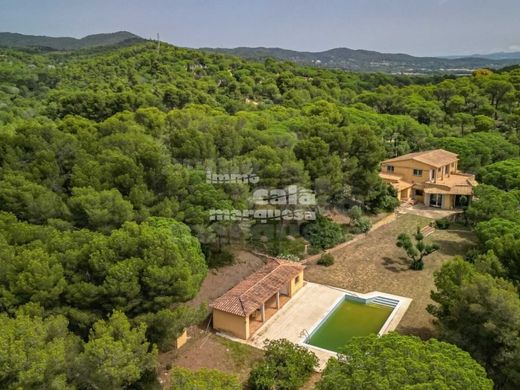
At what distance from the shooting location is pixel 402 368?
28.7ft

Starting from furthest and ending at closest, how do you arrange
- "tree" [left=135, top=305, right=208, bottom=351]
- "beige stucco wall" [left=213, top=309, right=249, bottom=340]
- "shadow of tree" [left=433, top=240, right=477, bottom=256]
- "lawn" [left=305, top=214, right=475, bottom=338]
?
1. "shadow of tree" [left=433, top=240, right=477, bottom=256]
2. "lawn" [left=305, top=214, right=475, bottom=338]
3. "beige stucco wall" [left=213, top=309, right=249, bottom=340]
4. "tree" [left=135, top=305, right=208, bottom=351]

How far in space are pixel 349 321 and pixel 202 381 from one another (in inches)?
364

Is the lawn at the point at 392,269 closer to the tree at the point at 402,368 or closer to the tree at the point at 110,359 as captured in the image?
the tree at the point at 402,368

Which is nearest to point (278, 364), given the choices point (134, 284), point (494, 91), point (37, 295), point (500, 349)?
point (134, 284)

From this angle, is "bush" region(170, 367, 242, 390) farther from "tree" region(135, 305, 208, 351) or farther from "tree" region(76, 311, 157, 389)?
"tree" region(135, 305, 208, 351)

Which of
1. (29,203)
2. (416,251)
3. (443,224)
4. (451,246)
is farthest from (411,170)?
(29,203)

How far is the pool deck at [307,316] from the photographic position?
620 inches

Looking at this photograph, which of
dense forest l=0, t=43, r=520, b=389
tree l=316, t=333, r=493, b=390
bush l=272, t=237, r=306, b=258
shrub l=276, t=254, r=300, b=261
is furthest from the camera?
bush l=272, t=237, r=306, b=258

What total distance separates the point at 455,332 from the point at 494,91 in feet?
162

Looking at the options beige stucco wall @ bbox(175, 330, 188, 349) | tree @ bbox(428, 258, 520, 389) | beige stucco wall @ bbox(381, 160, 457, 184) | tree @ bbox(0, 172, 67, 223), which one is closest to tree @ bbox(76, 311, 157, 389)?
beige stucco wall @ bbox(175, 330, 188, 349)

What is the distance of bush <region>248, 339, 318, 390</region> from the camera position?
12.9m

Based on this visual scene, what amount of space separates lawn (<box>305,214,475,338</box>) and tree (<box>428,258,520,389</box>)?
3139mm

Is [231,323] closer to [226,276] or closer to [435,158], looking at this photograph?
[226,276]

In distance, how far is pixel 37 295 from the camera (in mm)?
12352
